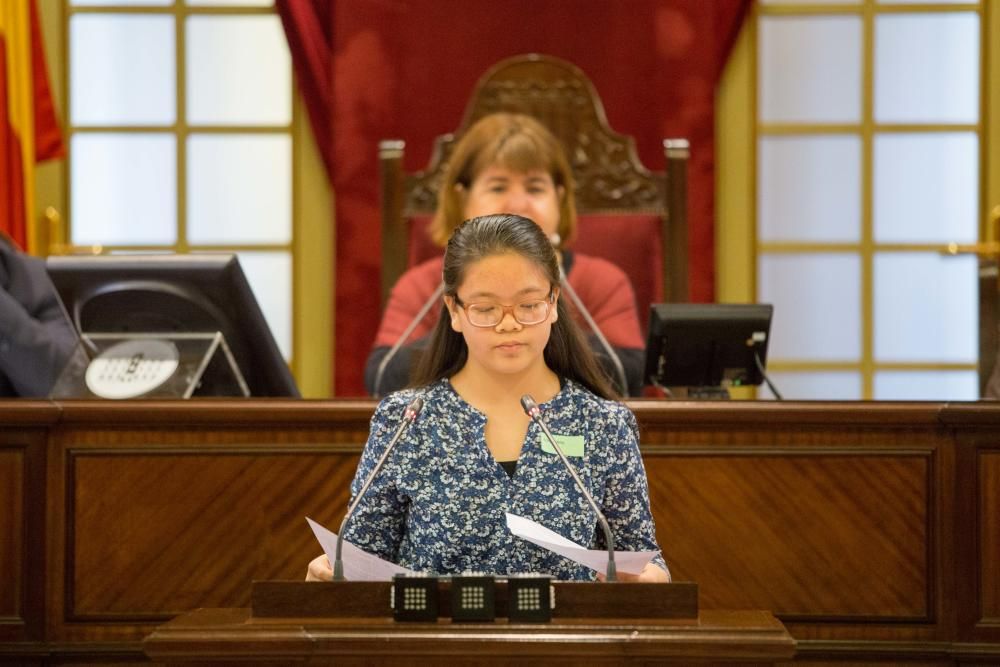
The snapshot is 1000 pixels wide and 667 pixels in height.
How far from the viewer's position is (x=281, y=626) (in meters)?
1.30

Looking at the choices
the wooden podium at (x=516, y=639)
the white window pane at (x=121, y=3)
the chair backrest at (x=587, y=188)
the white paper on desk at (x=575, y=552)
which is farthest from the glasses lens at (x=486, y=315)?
the white window pane at (x=121, y=3)

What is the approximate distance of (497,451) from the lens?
162cm

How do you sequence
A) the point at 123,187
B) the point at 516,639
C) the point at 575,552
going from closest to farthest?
the point at 516,639 < the point at 575,552 < the point at 123,187

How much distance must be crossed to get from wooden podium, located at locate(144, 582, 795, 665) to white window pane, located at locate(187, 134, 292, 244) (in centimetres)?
319

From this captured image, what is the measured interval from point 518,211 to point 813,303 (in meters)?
1.86

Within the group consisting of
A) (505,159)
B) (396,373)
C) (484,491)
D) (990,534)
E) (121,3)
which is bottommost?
(990,534)

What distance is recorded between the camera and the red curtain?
13.6 feet

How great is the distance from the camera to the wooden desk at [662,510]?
2.21 m

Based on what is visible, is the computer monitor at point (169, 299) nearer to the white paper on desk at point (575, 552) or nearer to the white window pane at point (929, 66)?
the white paper on desk at point (575, 552)

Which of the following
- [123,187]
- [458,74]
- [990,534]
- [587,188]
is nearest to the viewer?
[990,534]

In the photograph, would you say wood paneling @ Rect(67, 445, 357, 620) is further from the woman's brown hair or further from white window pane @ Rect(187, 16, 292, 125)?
white window pane @ Rect(187, 16, 292, 125)

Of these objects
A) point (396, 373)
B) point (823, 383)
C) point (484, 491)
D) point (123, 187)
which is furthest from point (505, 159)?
point (123, 187)

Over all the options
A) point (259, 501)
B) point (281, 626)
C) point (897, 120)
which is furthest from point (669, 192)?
point (281, 626)

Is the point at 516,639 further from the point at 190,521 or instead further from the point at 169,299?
the point at 169,299
